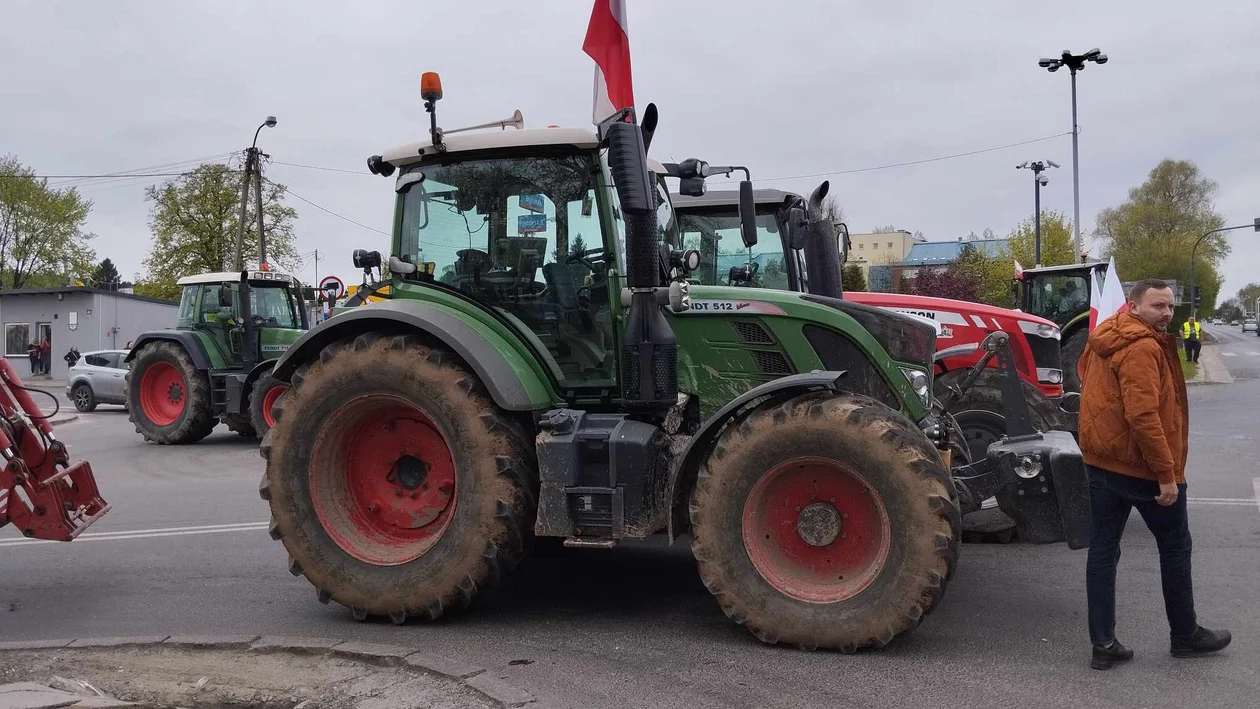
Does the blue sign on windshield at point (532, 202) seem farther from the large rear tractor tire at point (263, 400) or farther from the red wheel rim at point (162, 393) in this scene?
the red wheel rim at point (162, 393)

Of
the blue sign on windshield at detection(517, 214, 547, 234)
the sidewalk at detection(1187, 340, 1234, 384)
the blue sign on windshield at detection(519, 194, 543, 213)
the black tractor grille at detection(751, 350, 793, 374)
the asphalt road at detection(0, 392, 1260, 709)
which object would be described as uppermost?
the blue sign on windshield at detection(519, 194, 543, 213)

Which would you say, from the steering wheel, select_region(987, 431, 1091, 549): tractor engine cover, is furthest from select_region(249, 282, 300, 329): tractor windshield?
select_region(987, 431, 1091, 549): tractor engine cover

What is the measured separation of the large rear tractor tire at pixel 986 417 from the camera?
682cm

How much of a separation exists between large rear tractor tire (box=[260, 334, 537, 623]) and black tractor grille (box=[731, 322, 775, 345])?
125 cm

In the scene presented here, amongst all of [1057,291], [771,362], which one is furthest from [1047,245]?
[771,362]

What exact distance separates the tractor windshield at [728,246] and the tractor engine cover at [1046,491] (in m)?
3.48

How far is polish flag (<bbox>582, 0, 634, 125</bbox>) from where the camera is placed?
17.4 ft

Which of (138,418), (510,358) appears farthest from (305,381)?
(138,418)

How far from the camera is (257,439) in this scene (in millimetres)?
16391

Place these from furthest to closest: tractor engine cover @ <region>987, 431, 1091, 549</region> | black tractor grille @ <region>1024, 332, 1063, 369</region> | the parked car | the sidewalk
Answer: the sidewalk → the parked car → black tractor grille @ <region>1024, 332, 1063, 369</region> → tractor engine cover @ <region>987, 431, 1091, 549</region>

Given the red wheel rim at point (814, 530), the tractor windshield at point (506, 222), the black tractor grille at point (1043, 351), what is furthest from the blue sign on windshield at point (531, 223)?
the black tractor grille at point (1043, 351)

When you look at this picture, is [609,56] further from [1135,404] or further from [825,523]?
[1135,404]

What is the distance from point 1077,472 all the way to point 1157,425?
0.56m

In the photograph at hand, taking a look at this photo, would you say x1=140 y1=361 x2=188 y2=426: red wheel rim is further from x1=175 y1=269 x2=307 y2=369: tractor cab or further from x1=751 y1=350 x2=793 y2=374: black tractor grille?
x1=751 y1=350 x2=793 y2=374: black tractor grille
